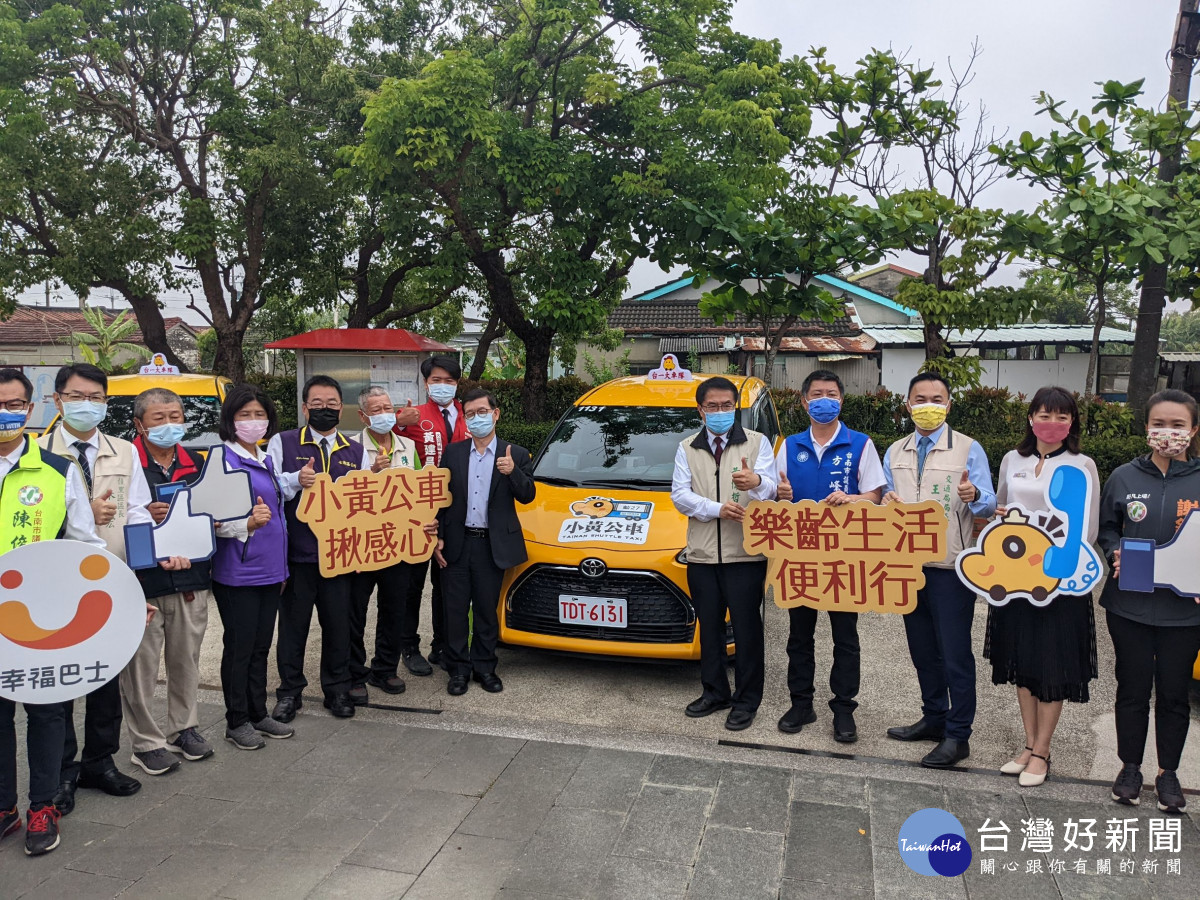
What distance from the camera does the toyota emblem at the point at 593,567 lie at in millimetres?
4836

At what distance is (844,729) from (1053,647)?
1112 mm

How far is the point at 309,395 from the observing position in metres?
4.61

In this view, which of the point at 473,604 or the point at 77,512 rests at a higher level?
the point at 77,512

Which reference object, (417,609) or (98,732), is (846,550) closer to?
(417,609)

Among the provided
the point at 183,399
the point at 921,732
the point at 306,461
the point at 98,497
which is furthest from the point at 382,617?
the point at 183,399

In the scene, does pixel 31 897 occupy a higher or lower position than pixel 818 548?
lower

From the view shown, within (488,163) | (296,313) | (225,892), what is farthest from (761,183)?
(296,313)

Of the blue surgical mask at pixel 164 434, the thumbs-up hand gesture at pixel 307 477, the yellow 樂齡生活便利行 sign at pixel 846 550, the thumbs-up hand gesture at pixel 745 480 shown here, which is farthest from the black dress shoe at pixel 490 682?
the blue surgical mask at pixel 164 434

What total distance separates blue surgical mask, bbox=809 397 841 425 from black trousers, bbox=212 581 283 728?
2.86 metres

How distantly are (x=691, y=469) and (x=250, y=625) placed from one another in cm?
237

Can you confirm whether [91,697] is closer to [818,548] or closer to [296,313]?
[818,548]

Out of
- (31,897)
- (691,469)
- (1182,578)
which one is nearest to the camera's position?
(31,897)

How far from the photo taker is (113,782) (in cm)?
383

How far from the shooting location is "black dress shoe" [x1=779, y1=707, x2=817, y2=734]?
4.48 metres
